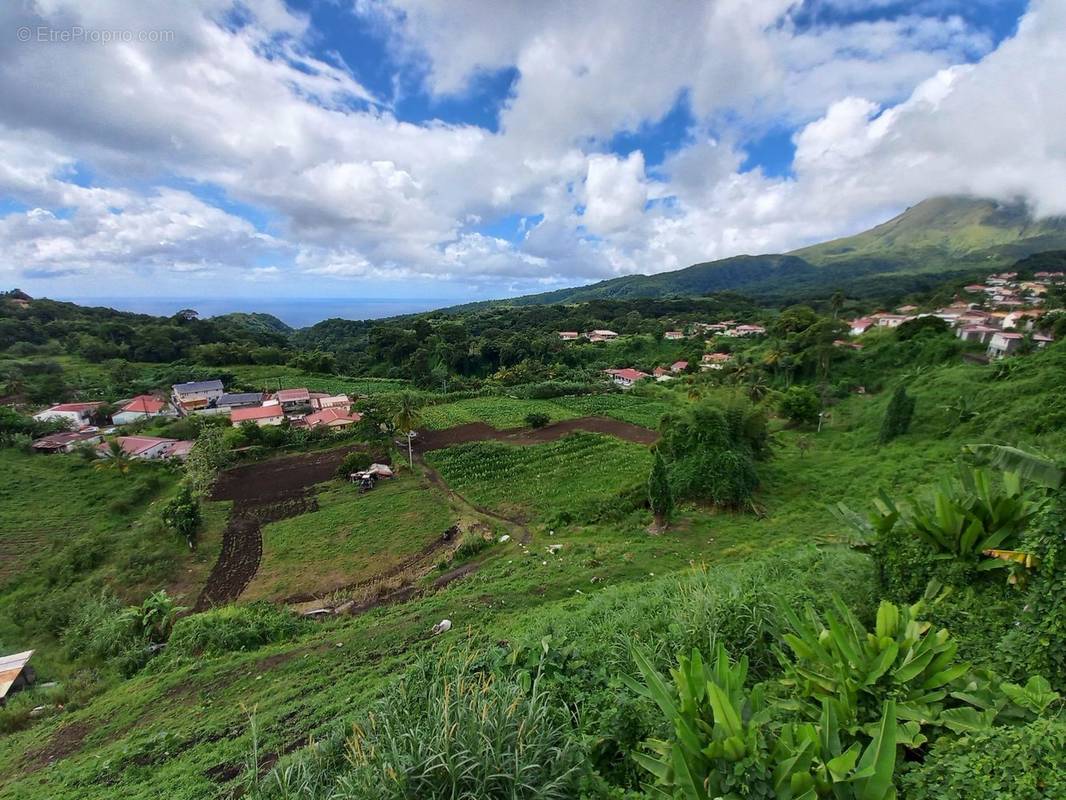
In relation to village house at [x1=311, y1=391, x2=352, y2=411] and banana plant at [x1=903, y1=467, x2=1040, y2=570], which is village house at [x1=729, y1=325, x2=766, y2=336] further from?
banana plant at [x1=903, y1=467, x2=1040, y2=570]

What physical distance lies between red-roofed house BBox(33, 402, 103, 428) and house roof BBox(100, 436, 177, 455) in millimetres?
8314

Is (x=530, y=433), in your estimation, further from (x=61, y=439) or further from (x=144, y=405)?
(x=144, y=405)

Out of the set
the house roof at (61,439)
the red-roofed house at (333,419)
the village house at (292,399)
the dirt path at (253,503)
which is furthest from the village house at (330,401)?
the house roof at (61,439)

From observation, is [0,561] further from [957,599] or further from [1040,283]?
[1040,283]

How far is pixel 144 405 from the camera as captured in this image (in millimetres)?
39219

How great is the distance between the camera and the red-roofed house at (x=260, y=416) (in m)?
34.3

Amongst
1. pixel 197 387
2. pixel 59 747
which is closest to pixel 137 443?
pixel 197 387

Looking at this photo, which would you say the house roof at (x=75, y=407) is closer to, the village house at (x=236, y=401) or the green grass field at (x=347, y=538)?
the village house at (x=236, y=401)

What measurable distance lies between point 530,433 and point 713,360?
1156 inches

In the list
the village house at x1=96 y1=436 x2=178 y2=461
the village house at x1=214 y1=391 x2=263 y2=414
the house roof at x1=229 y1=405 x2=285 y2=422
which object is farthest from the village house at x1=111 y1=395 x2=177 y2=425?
the village house at x1=96 y1=436 x2=178 y2=461

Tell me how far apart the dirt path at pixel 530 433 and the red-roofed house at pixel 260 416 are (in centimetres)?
1270

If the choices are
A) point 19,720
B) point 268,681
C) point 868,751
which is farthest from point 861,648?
point 19,720

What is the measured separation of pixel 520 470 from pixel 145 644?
15833 mm

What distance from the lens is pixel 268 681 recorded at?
26.6ft
